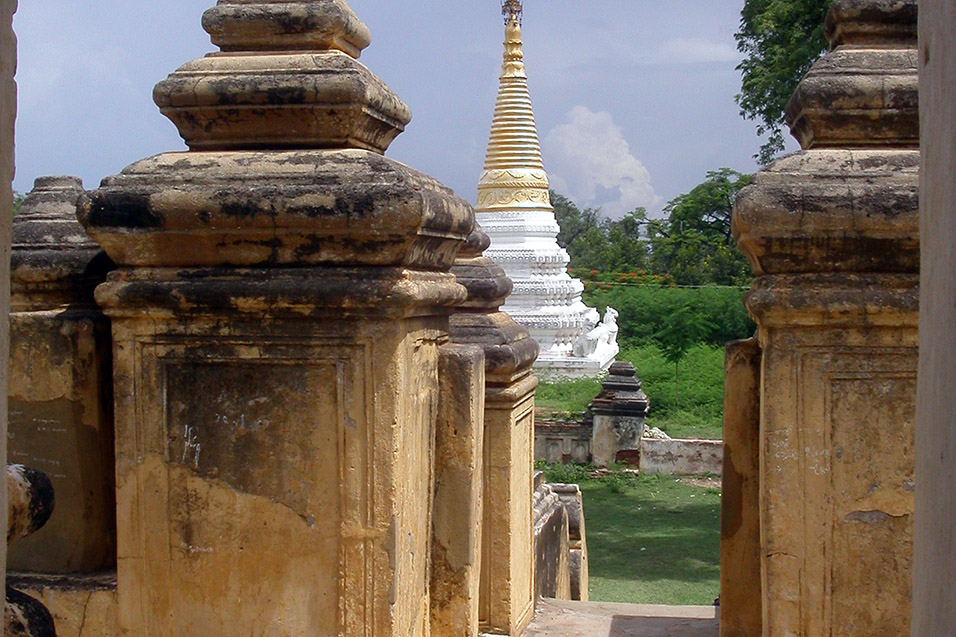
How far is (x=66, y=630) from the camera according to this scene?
318cm

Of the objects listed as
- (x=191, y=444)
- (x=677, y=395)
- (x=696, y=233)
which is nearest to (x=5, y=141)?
(x=191, y=444)

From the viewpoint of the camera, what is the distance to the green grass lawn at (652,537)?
8.27 m

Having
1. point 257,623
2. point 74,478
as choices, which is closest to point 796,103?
point 257,623

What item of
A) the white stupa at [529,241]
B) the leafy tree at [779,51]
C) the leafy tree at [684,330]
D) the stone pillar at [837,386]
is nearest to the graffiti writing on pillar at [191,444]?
the stone pillar at [837,386]

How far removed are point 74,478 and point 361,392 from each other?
93cm

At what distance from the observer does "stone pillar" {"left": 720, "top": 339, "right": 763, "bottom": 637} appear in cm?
350

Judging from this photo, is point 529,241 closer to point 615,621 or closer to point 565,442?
point 565,442

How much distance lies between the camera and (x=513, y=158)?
73.5 feet

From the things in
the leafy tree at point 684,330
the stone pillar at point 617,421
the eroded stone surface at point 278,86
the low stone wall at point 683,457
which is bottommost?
the low stone wall at point 683,457

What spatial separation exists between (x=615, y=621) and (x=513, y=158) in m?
18.1

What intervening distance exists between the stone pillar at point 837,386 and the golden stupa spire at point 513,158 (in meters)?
19.1

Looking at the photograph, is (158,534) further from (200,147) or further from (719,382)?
(719,382)

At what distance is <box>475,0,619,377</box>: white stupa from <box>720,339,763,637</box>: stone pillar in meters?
16.4

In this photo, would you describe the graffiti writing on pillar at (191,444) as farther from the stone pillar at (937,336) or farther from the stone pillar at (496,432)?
the stone pillar at (937,336)
